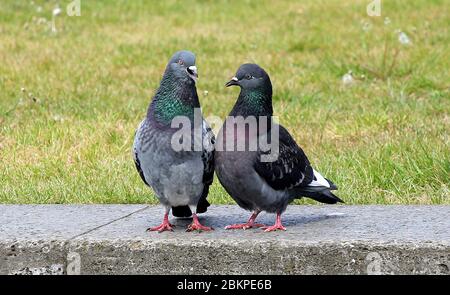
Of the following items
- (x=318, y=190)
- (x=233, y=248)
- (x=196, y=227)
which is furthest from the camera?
(x=318, y=190)

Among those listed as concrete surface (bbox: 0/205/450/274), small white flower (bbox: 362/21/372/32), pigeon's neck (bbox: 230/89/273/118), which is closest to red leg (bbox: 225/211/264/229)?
concrete surface (bbox: 0/205/450/274)

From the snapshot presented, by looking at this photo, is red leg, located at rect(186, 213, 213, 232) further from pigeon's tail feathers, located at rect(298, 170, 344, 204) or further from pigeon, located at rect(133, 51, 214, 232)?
pigeon's tail feathers, located at rect(298, 170, 344, 204)

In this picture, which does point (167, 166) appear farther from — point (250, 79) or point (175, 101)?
point (250, 79)

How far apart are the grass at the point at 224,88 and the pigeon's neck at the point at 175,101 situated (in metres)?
1.38

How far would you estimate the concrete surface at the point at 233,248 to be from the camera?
393 cm

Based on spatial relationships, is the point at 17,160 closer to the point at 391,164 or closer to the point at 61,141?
the point at 61,141

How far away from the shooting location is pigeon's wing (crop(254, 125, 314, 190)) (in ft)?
13.6

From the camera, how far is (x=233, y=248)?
158 inches

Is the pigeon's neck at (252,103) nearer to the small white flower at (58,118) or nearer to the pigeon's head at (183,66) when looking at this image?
the pigeon's head at (183,66)

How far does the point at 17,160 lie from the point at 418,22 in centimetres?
612

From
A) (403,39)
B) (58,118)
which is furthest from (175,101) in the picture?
(403,39)

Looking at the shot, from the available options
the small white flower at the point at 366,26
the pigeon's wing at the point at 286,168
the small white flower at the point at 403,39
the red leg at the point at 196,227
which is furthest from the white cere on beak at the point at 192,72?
the small white flower at the point at 366,26

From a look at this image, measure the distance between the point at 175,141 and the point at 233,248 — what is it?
52 centimetres
